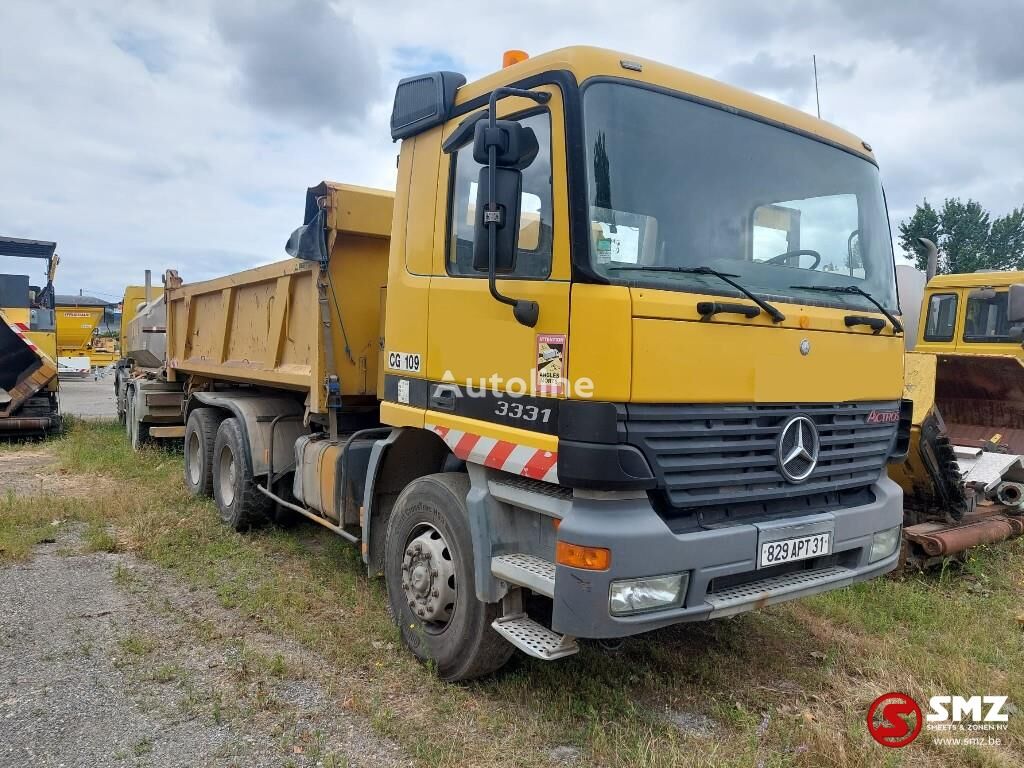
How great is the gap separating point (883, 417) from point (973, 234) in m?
34.0

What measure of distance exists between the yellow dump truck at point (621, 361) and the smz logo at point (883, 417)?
0.03 m

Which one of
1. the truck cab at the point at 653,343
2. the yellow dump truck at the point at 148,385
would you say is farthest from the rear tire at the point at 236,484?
the yellow dump truck at the point at 148,385

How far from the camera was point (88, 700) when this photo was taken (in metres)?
3.39

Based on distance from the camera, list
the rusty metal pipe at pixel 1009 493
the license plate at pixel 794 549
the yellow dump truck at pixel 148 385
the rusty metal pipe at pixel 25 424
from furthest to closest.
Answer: the rusty metal pipe at pixel 25 424
the yellow dump truck at pixel 148 385
the rusty metal pipe at pixel 1009 493
the license plate at pixel 794 549

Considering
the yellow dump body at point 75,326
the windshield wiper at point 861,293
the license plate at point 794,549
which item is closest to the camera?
the license plate at point 794,549

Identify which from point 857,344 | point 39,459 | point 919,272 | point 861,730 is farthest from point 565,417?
point 39,459

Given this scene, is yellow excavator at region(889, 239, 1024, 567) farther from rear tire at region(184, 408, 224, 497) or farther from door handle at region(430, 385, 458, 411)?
rear tire at region(184, 408, 224, 497)

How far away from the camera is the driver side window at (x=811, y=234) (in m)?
3.33

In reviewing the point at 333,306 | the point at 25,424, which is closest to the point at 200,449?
the point at 333,306

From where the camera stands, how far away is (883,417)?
3.74 meters

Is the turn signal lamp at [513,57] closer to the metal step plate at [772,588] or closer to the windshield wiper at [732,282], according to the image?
the windshield wiper at [732,282]

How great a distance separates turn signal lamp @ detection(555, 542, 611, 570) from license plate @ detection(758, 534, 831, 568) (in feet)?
2.52

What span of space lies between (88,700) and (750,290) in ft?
11.3

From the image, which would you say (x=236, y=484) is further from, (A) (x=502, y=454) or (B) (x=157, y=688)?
(A) (x=502, y=454)
